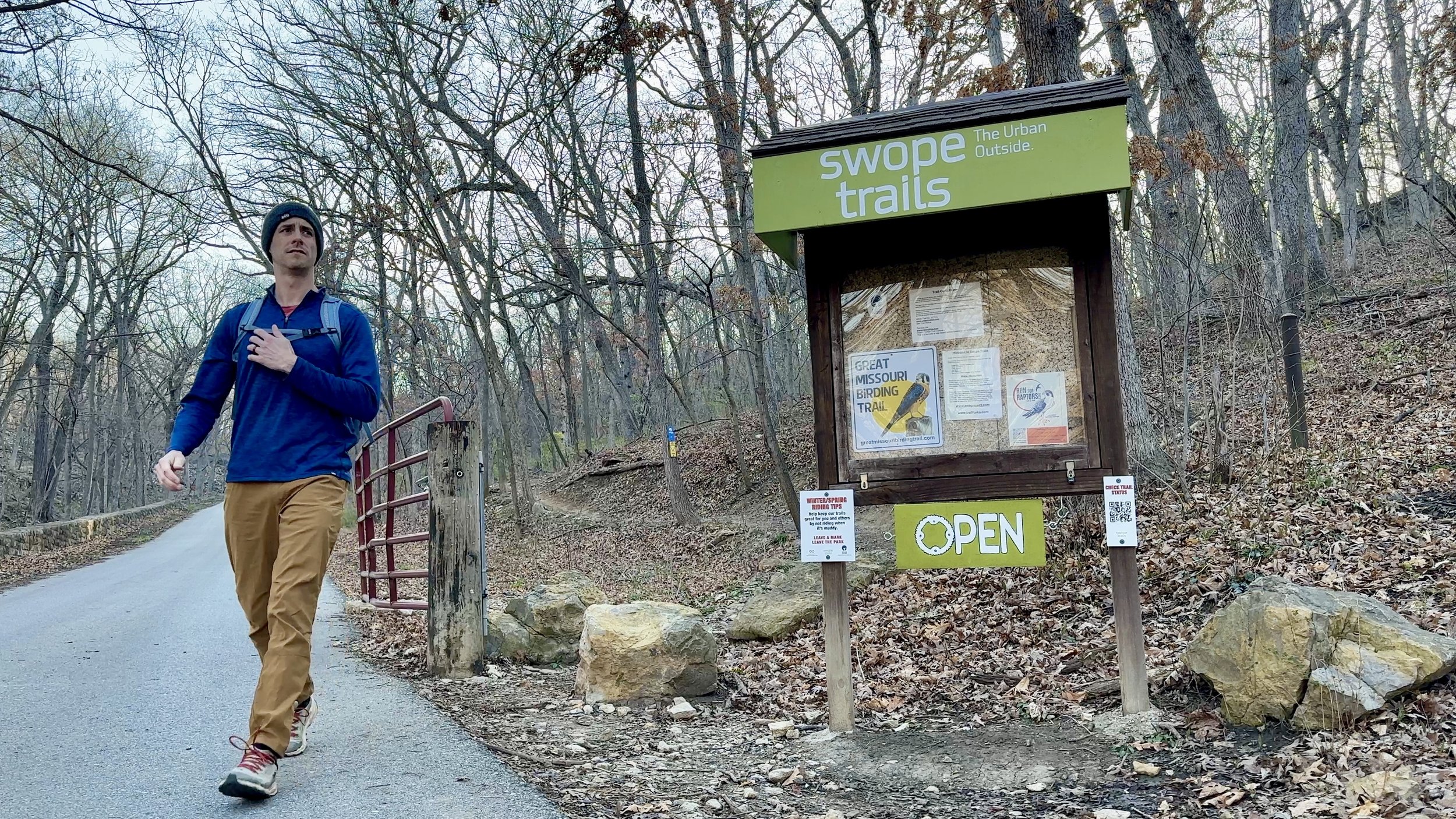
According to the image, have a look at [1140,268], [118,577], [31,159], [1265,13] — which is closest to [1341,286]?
[1265,13]

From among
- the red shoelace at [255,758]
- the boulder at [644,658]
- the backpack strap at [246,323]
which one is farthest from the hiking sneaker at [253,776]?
the boulder at [644,658]

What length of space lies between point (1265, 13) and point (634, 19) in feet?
46.0

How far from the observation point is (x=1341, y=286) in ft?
54.4

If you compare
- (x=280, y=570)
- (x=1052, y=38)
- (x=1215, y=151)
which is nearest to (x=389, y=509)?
(x=280, y=570)

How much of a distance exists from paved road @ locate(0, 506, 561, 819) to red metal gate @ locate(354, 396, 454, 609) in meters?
0.49

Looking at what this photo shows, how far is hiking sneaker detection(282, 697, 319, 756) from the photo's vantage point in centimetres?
349

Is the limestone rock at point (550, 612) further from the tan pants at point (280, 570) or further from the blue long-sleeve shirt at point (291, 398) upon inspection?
the blue long-sleeve shirt at point (291, 398)

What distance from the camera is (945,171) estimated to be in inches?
155

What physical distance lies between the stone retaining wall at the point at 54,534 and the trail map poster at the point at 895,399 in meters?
19.7

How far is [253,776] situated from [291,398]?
128 centimetres

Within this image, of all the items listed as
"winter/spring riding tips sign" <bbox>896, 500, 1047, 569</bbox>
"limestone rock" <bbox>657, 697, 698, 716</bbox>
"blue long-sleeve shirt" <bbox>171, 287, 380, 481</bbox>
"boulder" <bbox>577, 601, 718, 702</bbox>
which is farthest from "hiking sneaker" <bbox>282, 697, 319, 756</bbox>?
"winter/spring riding tips sign" <bbox>896, 500, 1047, 569</bbox>

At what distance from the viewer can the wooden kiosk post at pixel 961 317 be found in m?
3.89

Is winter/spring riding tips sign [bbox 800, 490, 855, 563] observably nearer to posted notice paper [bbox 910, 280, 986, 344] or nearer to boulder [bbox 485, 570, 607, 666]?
posted notice paper [bbox 910, 280, 986, 344]

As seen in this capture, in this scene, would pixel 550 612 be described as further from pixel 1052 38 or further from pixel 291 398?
pixel 1052 38
